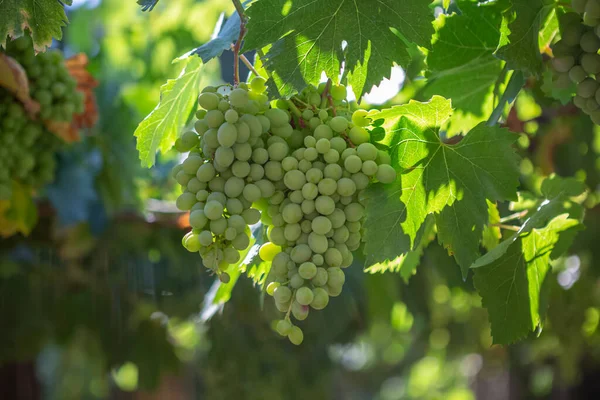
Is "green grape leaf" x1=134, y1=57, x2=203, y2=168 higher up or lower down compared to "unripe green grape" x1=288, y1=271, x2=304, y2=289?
higher up

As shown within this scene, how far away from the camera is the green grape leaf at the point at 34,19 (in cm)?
90

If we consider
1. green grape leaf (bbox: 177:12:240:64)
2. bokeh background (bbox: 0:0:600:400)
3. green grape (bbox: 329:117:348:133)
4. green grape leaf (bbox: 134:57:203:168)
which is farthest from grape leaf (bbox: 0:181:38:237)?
green grape (bbox: 329:117:348:133)

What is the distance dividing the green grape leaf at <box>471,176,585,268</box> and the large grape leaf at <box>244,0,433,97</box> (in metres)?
0.30

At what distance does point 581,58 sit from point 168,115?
63cm

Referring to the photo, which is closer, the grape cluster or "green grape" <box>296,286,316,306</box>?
"green grape" <box>296,286,316,306</box>

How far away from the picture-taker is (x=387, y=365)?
6.04 metres

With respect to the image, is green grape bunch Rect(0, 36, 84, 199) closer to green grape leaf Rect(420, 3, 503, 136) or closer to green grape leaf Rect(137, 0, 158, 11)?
green grape leaf Rect(137, 0, 158, 11)

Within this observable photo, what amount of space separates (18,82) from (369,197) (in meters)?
0.91

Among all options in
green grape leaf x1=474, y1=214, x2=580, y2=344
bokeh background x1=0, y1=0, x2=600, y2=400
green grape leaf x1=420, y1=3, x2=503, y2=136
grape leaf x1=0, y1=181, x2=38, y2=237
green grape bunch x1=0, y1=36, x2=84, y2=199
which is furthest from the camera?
bokeh background x1=0, y1=0, x2=600, y2=400

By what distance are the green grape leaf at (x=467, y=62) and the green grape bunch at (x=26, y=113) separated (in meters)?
0.87

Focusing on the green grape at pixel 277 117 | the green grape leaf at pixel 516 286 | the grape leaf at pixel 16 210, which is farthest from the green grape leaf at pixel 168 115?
the grape leaf at pixel 16 210

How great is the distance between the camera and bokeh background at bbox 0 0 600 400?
7.21ft

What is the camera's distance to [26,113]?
60.0 inches

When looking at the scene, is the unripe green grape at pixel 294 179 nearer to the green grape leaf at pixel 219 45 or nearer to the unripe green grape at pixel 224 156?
the unripe green grape at pixel 224 156
